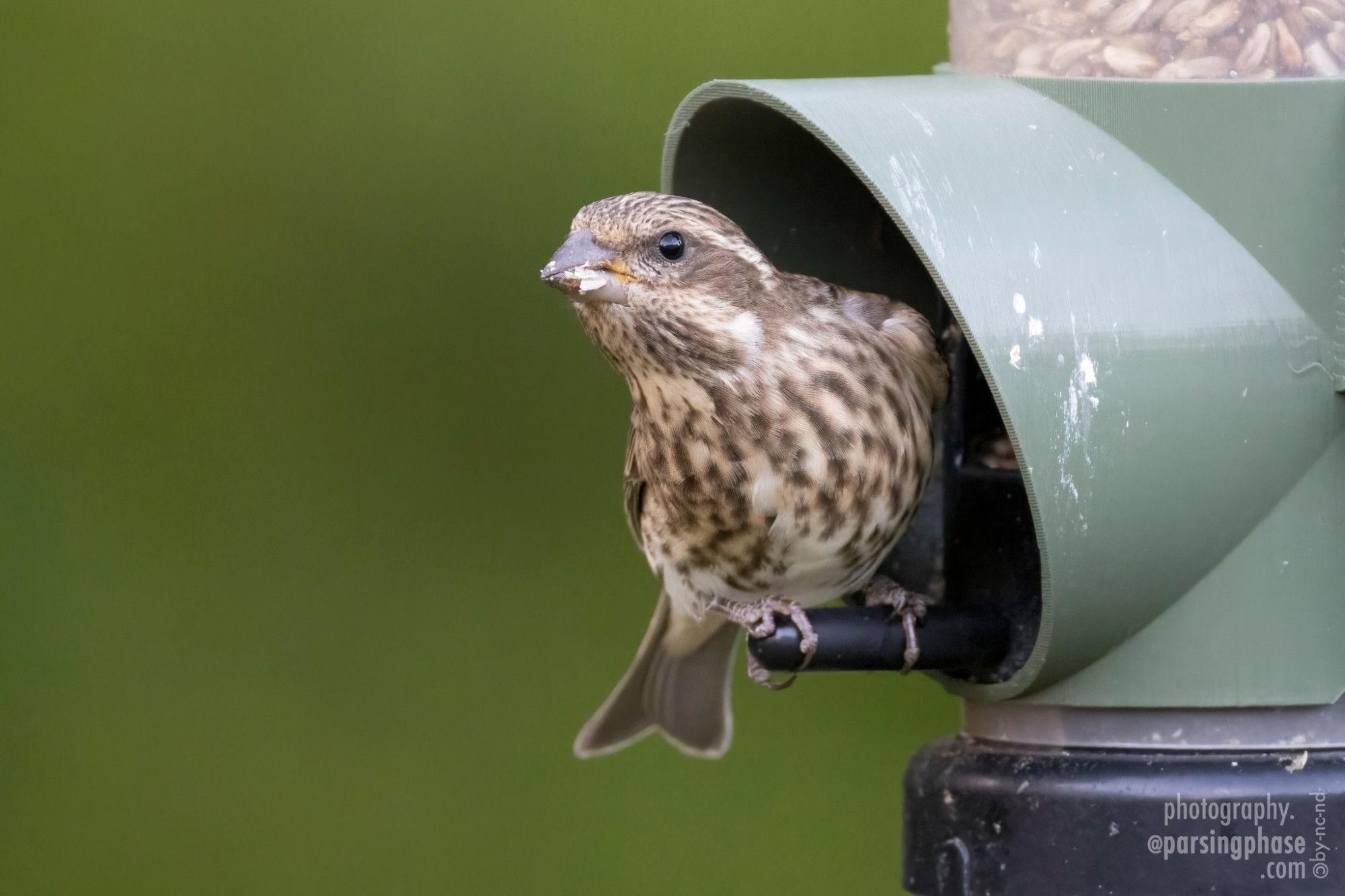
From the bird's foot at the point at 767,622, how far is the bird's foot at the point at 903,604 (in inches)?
4.4

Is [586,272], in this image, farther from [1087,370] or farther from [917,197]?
[1087,370]

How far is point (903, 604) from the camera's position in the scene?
2.64m

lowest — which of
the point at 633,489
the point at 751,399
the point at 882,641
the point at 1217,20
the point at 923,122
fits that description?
the point at 882,641

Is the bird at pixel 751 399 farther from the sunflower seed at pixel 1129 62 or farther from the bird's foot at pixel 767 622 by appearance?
the sunflower seed at pixel 1129 62

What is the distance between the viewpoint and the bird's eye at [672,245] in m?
2.56

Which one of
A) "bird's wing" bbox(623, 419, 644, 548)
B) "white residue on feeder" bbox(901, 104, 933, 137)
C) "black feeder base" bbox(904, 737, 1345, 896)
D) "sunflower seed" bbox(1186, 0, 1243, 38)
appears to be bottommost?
"black feeder base" bbox(904, 737, 1345, 896)

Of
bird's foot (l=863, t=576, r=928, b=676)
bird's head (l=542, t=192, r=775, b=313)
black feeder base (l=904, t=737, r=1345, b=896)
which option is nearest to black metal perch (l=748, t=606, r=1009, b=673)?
bird's foot (l=863, t=576, r=928, b=676)

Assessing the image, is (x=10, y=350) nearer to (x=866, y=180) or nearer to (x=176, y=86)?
(x=176, y=86)

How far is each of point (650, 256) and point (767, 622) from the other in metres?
0.49

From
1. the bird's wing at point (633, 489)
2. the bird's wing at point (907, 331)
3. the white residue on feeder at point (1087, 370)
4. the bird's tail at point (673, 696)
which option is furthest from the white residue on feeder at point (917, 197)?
the bird's tail at point (673, 696)

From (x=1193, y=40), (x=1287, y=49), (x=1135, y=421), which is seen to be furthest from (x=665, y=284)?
(x=1287, y=49)

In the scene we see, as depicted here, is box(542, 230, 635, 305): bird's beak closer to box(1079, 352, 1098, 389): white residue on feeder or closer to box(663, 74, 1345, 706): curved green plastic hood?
box(663, 74, 1345, 706): curved green plastic hood

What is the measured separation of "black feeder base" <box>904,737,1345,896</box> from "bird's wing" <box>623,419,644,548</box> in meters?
0.64

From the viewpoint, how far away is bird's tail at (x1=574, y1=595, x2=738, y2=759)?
130 inches
